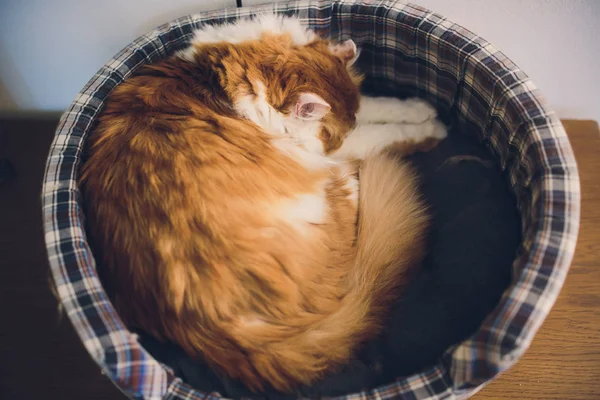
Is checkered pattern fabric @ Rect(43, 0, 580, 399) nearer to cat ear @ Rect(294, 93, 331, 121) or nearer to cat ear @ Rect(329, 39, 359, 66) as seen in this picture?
cat ear @ Rect(329, 39, 359, 66)

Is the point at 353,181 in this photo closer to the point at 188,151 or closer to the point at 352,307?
the point at 352,307

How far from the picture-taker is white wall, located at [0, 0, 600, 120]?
1.38m

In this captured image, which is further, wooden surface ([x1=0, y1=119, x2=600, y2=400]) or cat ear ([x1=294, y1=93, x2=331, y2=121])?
wooden surface ([x1=0, y1=119, x2=600, y2=400])

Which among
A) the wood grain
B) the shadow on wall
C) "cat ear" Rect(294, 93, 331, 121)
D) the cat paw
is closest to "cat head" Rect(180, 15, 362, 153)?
"cat ear" Rect(294, 93, 331, 121)

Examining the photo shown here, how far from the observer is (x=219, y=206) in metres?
0.97

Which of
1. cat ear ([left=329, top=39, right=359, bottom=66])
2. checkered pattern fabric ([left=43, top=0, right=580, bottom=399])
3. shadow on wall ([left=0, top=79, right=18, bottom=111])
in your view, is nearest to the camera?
checkered pattern fabric ([left=43, top=0, right=580, bottom=399])

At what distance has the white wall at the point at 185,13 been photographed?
1381 millimetres

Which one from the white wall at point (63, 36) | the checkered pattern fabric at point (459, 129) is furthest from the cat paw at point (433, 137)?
the white wall at point (63, 36)

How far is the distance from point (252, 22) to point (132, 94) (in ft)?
1.33

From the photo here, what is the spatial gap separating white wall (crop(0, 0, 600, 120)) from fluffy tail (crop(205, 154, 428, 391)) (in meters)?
0.57

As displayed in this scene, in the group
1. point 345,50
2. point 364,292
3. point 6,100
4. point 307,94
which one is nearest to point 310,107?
point 307,94

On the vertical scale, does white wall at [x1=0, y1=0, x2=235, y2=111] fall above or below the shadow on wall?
above

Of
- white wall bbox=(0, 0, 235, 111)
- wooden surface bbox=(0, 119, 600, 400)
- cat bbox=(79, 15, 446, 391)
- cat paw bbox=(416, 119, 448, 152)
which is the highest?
white wall bbox=(0, 0, 235, 111)

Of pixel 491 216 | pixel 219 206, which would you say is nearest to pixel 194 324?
pixel 219 206
